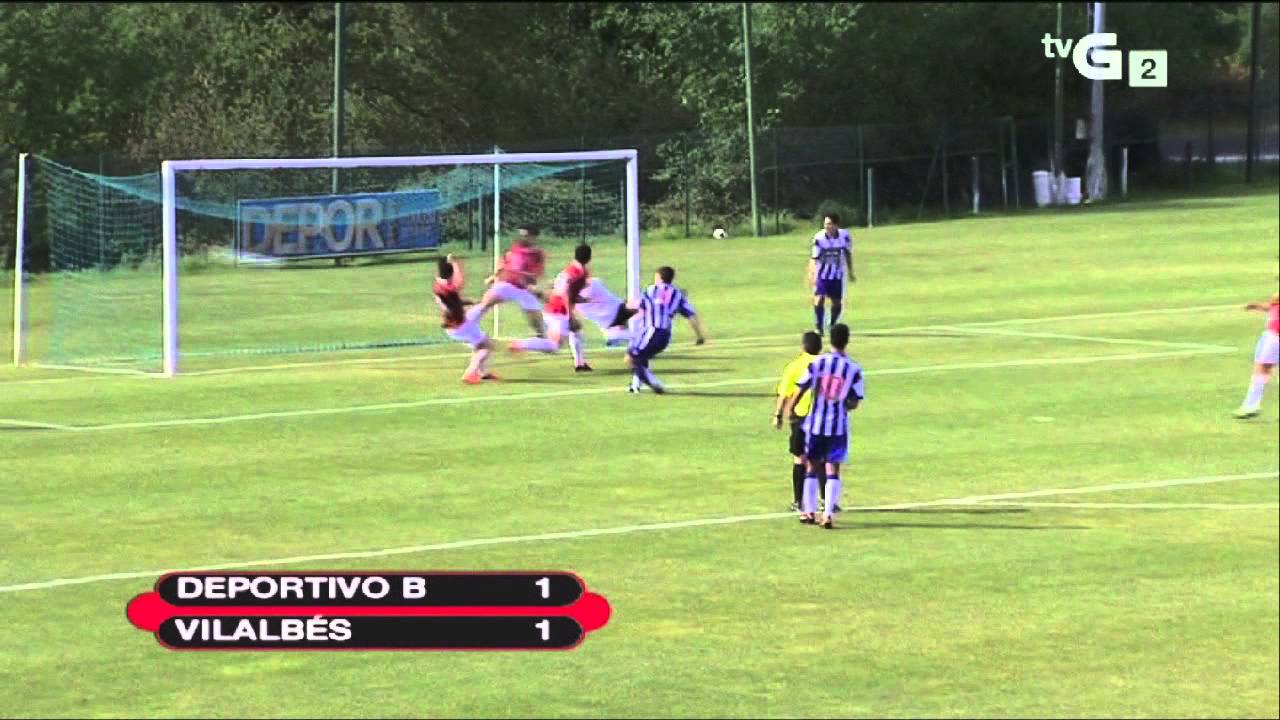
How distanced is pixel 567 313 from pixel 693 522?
12.3 metres

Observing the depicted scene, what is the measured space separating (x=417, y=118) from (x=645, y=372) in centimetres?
4074

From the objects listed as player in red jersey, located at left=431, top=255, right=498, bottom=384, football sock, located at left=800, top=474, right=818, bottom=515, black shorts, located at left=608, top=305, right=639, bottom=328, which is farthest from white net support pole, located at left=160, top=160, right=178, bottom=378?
football sock, located at left=800, top=474, right=818, bottom=515

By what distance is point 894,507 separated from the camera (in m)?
24.2

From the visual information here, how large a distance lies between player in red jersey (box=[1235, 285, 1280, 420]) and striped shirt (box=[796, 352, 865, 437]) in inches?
389

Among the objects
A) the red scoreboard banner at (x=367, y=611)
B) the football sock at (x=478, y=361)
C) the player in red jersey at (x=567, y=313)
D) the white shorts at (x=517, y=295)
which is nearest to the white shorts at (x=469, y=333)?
the football sock at (x=478, y=361)

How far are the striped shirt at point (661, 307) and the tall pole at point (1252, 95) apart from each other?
156 ft

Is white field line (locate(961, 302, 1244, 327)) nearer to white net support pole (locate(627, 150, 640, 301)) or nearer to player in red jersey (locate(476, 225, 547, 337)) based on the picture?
white net support pole (locate(627, 150, 640, 301))

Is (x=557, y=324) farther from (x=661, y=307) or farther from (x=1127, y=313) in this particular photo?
(x=1127, y=313)

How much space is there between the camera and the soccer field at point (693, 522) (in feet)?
55.5

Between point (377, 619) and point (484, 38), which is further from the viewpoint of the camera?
point (484, 38)

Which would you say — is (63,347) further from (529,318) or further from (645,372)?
(645,372)

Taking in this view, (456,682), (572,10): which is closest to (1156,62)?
(456,682)

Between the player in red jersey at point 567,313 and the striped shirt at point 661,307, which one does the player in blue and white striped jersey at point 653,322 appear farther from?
the player in red jersey at point 567,313

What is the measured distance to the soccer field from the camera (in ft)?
55.5
